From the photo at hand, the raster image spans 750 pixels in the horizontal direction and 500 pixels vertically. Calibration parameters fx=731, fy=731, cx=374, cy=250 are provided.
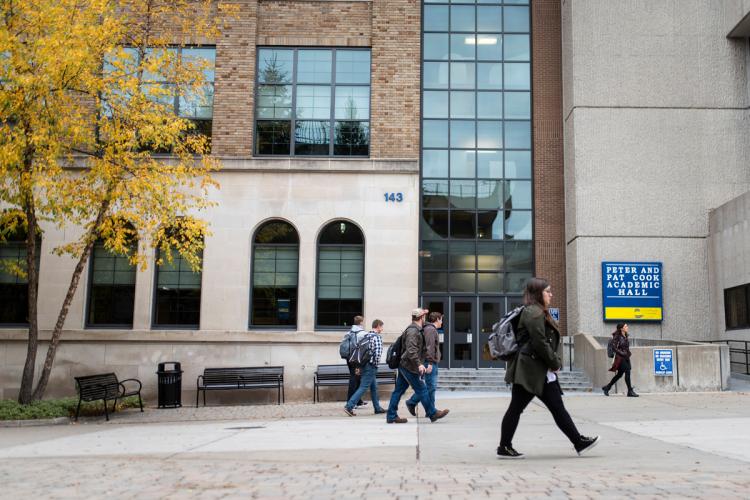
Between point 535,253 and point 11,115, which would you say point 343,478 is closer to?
point 11,115

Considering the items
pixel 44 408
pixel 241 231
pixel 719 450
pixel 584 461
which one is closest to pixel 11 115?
pixel 44 408

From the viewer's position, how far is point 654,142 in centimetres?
2234

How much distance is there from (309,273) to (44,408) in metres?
8.40

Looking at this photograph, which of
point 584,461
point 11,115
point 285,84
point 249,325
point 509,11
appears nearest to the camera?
point 584,461

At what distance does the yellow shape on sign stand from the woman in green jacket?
1511 centimetres

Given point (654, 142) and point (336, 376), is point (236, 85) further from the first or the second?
point (654, 142)

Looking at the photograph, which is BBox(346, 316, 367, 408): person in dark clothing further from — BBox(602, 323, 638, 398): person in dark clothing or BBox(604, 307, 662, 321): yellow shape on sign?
BBox(604, 307, 662, 321): yellow shape on sign

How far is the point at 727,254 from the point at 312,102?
42.4 ft

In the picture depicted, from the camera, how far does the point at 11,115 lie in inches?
561

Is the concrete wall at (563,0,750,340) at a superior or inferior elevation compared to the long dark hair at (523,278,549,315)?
superior

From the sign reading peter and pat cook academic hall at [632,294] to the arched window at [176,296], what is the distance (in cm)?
1200

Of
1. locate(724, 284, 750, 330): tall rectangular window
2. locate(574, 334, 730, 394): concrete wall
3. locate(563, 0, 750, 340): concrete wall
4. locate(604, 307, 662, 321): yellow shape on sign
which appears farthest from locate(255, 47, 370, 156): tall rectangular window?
locate(724, 284, 750, 330): tall rectangular window

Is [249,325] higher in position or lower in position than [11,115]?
lower

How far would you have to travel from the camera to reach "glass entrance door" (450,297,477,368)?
22.3m
